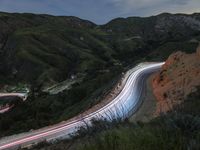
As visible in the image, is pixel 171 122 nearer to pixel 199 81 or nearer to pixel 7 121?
pixel 199 81

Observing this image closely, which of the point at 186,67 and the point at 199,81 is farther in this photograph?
the point at 186,67

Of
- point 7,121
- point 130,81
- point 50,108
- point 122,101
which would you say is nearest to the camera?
point 122,101

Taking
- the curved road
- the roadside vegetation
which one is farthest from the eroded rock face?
the roadside vegetation

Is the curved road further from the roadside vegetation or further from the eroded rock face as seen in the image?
the roadside vegetation

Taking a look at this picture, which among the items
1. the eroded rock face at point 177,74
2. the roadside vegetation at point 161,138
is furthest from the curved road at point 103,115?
the roadside vegetation at point 161,138

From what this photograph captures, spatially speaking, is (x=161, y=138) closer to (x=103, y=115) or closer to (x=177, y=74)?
(x=103, y=115)

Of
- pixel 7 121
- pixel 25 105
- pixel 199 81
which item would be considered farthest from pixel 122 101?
pixel 25 105

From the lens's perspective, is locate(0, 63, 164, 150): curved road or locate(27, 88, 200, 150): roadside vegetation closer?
locate(27, 88, 200, 150): roadside vegetation

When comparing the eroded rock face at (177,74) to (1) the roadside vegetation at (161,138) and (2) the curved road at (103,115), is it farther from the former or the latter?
(1) the roadside vegetation at (161,138)
